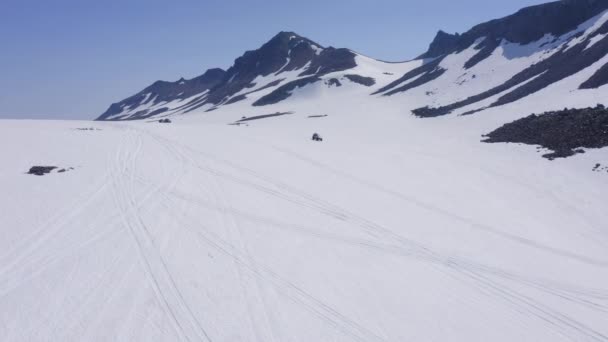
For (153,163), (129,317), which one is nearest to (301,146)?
(153,163)

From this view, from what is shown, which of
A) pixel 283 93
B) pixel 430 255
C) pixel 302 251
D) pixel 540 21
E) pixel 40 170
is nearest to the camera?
pixel 430 255

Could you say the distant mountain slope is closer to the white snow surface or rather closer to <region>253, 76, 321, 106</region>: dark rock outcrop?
<region>253, 76, 321, 106</region>: dark rock outcrop

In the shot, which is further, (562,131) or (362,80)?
(362,80)

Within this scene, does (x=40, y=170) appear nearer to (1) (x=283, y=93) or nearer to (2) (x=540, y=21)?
(2) (x=540, y=21)

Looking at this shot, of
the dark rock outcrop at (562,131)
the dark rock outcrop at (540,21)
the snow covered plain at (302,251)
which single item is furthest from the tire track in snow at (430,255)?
the dark rock outcrop at (540,21)

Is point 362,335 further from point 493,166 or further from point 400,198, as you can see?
point 493,166

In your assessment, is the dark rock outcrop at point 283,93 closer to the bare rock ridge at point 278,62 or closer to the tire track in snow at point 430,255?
the bare rock ridge at point 278,62

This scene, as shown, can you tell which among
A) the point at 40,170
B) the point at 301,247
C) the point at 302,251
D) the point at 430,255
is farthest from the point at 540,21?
the point at 40,170

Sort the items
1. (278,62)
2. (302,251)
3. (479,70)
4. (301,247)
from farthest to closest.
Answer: (278,62), (479,70), (301,247), (302,251)

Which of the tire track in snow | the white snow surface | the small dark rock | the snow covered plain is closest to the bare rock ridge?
the white snow surface
